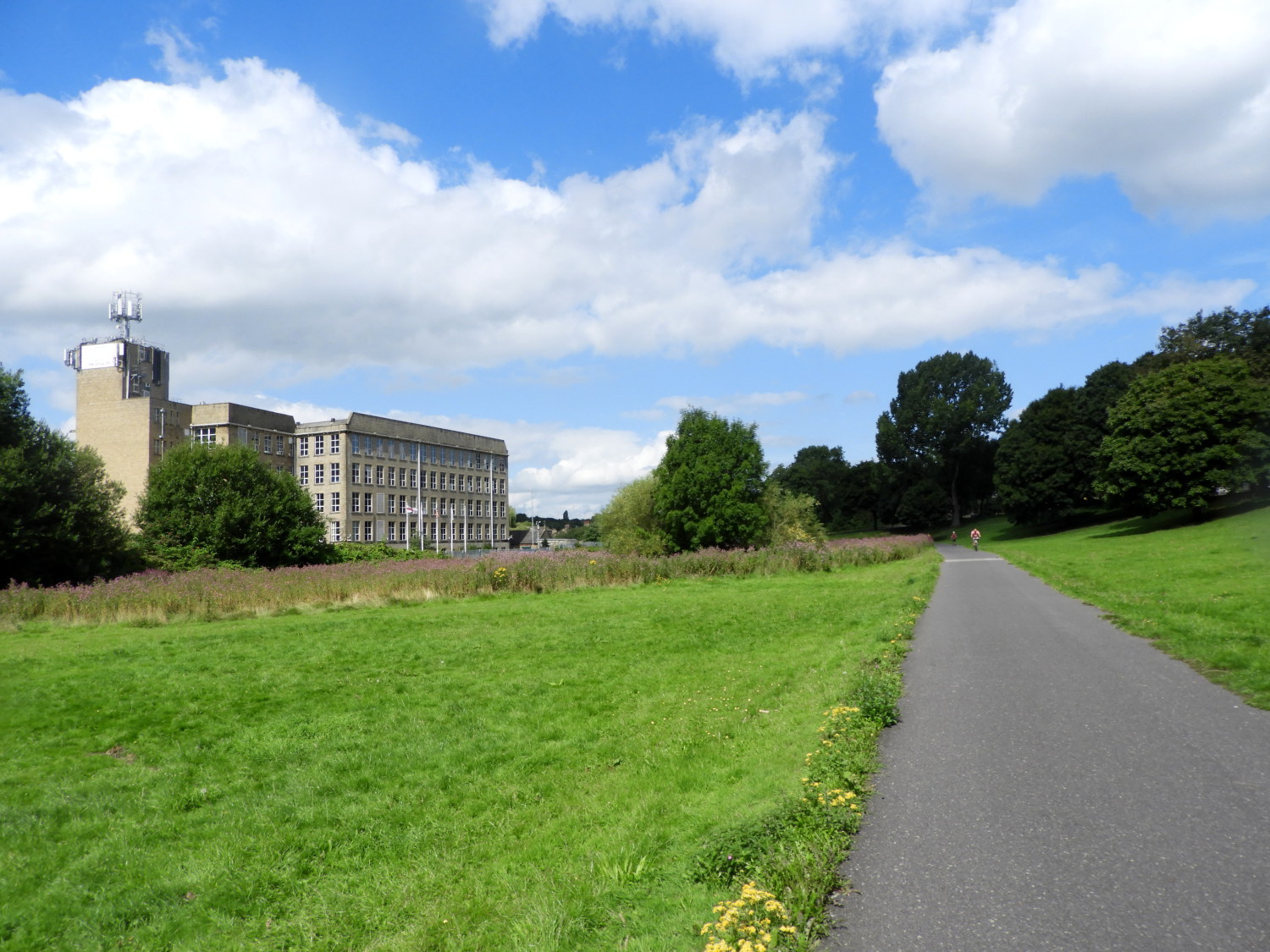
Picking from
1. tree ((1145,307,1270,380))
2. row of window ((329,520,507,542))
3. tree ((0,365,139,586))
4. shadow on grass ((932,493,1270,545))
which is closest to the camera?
tree ((0,365,139,586))

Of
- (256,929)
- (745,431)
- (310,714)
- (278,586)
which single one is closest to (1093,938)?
A: (256,929)

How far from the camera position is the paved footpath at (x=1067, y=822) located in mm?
4070

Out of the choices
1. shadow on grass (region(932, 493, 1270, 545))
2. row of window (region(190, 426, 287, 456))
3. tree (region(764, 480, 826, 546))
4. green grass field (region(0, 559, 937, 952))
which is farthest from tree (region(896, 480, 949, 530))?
green grass field (region(0, 559, 937, 952))

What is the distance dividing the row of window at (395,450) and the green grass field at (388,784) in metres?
84.4

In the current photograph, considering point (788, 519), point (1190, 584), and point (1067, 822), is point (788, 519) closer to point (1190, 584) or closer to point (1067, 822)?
point (1190, 584)

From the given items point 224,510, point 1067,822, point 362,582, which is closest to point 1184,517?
point 362,582

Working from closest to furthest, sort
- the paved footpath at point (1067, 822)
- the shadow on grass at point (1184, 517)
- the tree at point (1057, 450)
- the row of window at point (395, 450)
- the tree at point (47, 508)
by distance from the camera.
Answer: the paved footpath at point (1067, 822)
the tree at point (47, 508)
the shadow on grass at point (1184, 517)
the tree at point (1057, 450)
the row of window at point (395, 450)

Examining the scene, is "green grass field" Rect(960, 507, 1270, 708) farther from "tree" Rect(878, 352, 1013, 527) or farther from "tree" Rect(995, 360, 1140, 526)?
"tree" Rect(878, 352, 1013, 527)

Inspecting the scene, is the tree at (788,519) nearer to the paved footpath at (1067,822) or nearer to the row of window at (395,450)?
the paved footpath at (1067,822)

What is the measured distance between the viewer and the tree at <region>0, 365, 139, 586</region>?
Result: 3619 centimetres

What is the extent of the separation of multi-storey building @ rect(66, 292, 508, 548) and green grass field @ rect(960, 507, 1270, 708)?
51041 mm

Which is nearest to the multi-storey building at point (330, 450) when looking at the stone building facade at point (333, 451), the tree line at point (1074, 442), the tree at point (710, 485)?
the stone building facade at point (333, 451)

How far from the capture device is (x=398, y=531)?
4006 inches

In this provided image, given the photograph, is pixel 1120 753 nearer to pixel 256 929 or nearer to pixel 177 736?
pixel 256 929
